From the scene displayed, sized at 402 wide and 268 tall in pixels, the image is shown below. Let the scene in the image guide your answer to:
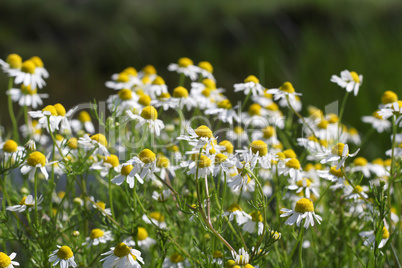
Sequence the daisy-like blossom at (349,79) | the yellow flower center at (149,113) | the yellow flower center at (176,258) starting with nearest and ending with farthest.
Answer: the yellow flower center at (149,113) < the yellow flower center at (176,258) < the daisy-like blossom at (349,79)

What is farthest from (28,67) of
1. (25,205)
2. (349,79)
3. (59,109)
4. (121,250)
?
(349,79)

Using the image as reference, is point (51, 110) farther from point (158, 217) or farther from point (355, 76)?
point (355, 76)

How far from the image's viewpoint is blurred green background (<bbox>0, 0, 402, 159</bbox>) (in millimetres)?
5273

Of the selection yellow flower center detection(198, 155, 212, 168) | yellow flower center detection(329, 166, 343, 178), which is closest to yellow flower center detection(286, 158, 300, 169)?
yellow flower center detection(329, 166, 343, 178)

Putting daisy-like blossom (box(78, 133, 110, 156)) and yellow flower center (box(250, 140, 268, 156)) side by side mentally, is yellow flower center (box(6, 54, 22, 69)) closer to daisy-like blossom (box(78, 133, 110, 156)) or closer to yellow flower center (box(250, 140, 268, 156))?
daisy-like blossom (box(78, 133, 110, 156))

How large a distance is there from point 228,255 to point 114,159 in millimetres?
389

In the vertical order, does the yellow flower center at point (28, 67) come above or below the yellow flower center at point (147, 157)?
above

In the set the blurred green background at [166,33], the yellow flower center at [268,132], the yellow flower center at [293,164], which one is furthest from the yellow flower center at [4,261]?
the blurred green background at [166,33]

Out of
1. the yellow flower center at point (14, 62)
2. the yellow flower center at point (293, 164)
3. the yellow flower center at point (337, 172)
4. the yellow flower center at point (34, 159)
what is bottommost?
the yellow flower center at point (337, 172)

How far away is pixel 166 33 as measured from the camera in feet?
19.7

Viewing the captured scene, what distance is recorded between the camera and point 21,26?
6332mm

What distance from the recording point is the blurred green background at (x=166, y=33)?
5273mm

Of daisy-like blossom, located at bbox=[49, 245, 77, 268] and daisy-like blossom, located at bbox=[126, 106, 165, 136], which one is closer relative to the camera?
daisy-like blossom, located at bbox=[49, 245, 77, 268]

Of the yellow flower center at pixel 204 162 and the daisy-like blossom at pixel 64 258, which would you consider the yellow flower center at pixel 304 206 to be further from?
the daisy-like blossom at pixel 64 258
